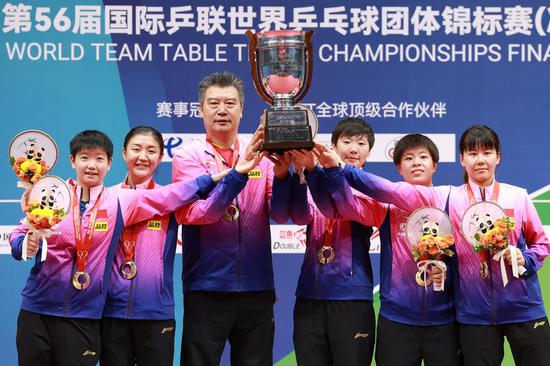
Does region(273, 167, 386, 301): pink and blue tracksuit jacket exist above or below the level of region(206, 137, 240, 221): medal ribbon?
below

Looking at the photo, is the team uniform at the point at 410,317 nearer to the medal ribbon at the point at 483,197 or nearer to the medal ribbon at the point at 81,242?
the medal ribbon at the point at 483,197

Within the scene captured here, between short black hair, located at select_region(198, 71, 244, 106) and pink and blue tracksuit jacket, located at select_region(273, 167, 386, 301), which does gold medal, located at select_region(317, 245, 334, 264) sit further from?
short black hair, located at select_region(198, 71, 244, 106)

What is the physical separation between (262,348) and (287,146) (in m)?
1.07

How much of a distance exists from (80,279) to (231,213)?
0.76 meters

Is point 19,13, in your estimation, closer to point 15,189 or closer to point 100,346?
point 15,189

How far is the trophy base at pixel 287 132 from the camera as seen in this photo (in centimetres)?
324

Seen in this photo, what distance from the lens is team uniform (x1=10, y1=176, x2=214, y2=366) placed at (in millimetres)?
3506

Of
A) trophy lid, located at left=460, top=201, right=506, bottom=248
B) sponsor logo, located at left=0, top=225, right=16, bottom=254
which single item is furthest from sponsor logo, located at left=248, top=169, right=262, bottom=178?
sponsor logo, located at left=0, top=225, right=16, bottom=254

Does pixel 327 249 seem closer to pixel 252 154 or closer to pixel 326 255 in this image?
pixel 326 255

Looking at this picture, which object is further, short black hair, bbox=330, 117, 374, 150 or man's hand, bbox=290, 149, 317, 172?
short black hair, bbox=330, 117, 374, 150

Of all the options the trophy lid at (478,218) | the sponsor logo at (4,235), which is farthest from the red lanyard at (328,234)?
the sponsor logo at (4,235)

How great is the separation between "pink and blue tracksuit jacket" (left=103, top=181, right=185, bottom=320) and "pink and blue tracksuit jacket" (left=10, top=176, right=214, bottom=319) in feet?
0.23

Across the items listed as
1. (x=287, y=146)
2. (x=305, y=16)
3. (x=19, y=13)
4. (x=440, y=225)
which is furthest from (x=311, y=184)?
(x=19, y=13)

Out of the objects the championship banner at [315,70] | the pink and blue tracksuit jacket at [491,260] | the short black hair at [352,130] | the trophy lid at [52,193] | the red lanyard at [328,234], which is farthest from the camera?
the championship banner at [315,70]
